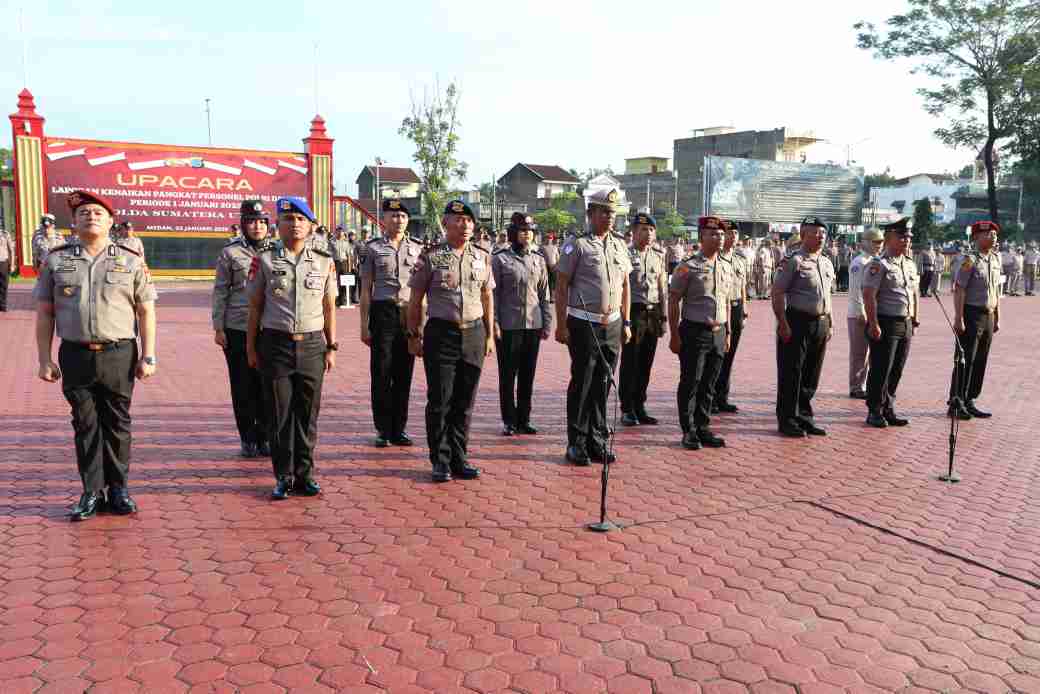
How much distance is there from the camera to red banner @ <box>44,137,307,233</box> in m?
25.9

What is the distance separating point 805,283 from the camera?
Answer: 723 centimetres

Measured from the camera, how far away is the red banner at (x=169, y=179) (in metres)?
25.9

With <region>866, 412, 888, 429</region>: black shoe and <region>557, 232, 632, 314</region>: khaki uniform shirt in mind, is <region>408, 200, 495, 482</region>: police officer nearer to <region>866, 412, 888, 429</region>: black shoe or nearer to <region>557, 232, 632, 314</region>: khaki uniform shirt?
<region>557, 232, 632, 314</region>: khaki uniform shirt

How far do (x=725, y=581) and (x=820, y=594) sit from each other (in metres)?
0.44

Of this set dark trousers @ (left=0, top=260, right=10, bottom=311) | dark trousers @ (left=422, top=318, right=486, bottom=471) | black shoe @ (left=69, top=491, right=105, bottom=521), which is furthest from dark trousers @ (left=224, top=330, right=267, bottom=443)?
dark trousers @ (left=0, top=260, right=10, bottom=311)

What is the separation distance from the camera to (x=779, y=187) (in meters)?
36.1

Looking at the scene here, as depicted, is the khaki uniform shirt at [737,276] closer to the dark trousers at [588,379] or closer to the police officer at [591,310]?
the police officer at [591,310]

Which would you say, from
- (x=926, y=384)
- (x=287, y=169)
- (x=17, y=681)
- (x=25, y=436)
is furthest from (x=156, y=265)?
(x=17, y=681)

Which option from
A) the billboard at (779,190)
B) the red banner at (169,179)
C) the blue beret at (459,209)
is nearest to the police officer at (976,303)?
the blue beret at (459,209)

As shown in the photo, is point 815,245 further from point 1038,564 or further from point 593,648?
point 593,648

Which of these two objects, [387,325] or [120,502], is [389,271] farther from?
[120,502]

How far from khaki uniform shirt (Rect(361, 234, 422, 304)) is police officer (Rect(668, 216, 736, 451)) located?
211 centimetres

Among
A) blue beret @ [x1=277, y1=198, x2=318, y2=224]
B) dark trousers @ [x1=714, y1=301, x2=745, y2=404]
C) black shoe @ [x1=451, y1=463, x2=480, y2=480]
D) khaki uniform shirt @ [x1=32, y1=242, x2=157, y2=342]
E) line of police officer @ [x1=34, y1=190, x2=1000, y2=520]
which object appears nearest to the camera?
khaki uniform shirt @ [x1=32, y1=242, x2=157, y2=342]

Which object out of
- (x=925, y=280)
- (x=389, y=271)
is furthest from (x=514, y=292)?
(x=925, y=280)
